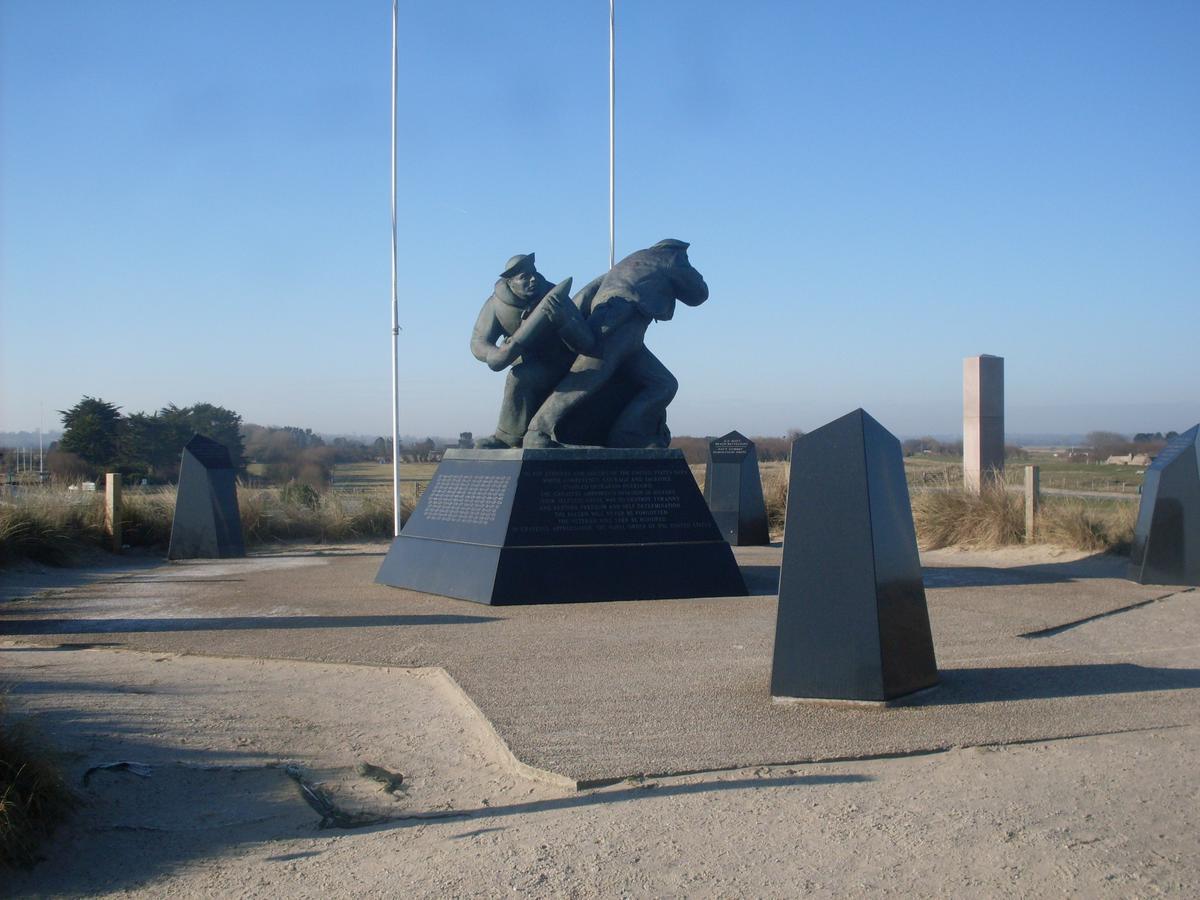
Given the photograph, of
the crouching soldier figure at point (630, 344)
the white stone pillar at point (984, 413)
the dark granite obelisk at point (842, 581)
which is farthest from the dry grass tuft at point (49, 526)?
the white stone pillar at point (984, 413)

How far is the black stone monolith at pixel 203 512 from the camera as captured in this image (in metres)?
14.1

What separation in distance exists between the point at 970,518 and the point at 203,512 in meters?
10.1

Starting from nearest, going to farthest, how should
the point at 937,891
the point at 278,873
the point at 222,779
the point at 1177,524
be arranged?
the point at 937,891, the point at 278,873, the point at 222,779, the point at 1177,524

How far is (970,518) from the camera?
49.7 feet

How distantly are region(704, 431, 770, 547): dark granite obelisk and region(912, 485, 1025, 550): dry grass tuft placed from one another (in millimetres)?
2260

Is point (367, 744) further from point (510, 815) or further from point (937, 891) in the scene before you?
point (937, 891)

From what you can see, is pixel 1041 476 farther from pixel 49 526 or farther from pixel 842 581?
pixel 842 581

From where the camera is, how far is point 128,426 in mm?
26578

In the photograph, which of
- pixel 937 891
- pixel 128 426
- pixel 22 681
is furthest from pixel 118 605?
pixel 128 426

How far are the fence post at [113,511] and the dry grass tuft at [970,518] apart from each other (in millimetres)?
10696

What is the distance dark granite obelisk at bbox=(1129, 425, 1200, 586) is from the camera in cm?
1032

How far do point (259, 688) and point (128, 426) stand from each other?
22.4 m

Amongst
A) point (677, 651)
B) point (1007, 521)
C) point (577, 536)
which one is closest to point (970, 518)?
point (1007, 521)

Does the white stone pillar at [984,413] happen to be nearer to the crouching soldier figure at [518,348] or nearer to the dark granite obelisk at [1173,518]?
the dark granite obelisk at [1173,518]
